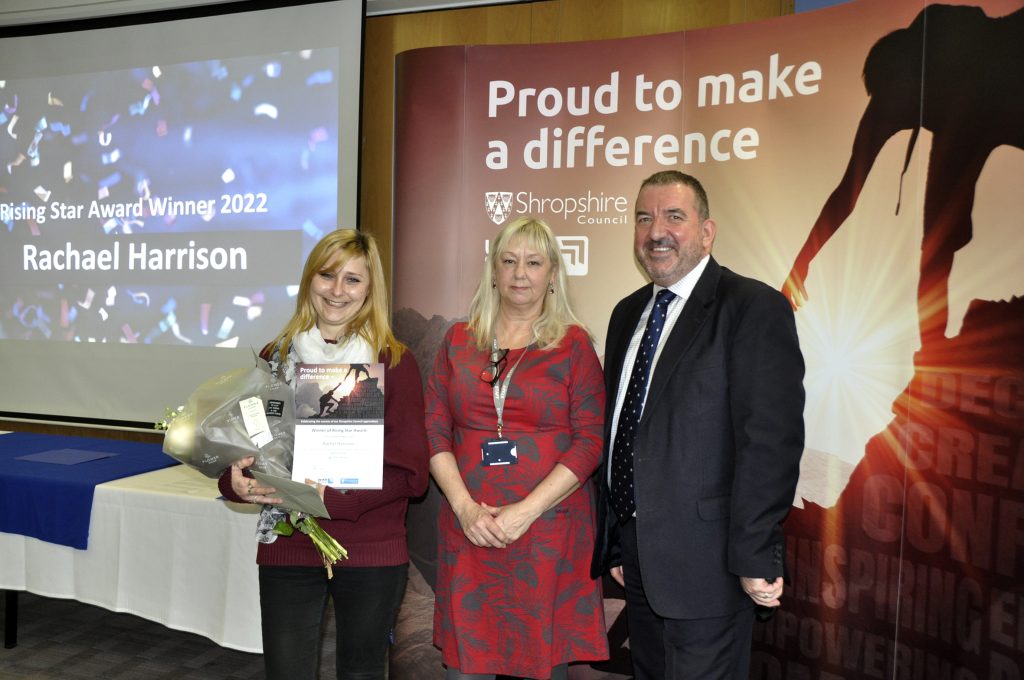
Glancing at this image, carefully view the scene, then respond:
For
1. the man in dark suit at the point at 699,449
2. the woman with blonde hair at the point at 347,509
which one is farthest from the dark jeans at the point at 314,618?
the man in dark suit at the point at 699,449

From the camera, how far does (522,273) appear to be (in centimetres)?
206

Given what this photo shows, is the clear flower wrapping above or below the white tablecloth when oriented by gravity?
above

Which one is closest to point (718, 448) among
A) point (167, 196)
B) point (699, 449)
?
point (699, 449)

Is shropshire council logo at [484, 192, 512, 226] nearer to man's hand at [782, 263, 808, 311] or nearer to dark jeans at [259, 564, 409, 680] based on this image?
man's hand at [782, 263, 808, 311]

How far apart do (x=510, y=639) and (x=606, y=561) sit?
12.8 inches

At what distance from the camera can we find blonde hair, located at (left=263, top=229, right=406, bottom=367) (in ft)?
6.03

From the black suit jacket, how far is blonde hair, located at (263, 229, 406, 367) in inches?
25.5

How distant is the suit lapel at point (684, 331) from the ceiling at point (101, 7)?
105 inches

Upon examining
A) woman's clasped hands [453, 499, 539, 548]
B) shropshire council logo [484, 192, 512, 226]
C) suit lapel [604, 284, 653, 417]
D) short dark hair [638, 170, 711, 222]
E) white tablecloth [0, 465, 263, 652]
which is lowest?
white tablecloth [0, 465, 263, 652]

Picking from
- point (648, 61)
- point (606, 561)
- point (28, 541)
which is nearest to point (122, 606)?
point (28, 541)

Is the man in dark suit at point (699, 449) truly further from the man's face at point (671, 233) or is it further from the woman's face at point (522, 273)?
the woman's face at point (522, 273)

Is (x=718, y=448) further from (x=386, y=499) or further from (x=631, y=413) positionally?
(x=386, y=499)

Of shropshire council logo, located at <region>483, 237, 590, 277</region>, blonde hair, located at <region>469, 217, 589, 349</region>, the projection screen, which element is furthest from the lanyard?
the projection screen

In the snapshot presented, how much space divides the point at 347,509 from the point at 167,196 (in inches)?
130
